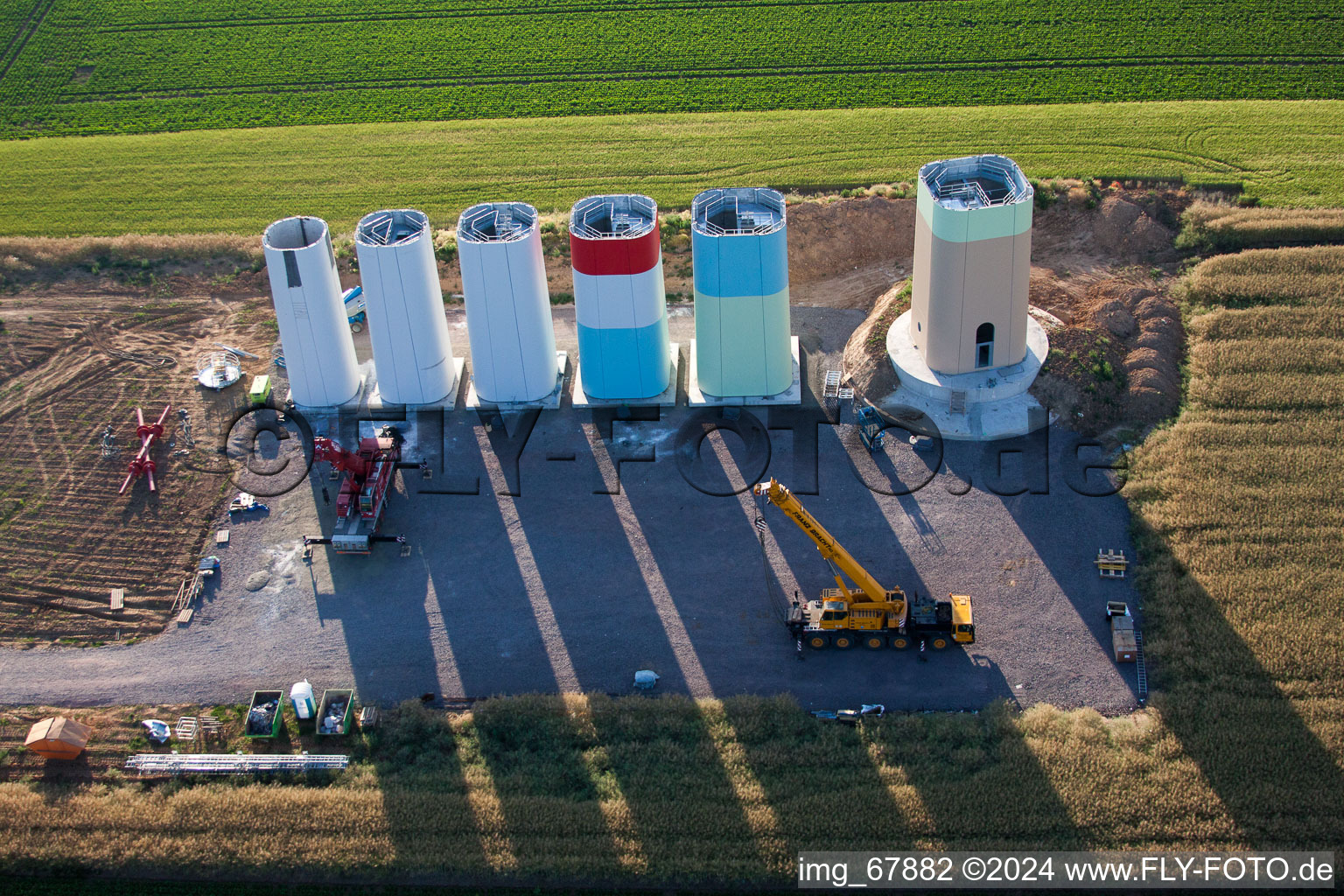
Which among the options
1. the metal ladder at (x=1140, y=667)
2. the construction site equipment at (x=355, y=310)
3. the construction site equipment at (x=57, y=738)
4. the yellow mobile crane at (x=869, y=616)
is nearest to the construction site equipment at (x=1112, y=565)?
the metal ladder at (x=1140, y=667)

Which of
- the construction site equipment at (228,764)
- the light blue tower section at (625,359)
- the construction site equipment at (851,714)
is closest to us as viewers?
the construction site equipment at (228,764)

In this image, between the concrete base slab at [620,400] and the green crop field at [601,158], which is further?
the green crop field at [601,158]

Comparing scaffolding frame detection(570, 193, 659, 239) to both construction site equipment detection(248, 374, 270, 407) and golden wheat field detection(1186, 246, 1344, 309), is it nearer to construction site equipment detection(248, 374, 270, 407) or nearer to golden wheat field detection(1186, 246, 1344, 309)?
construction site equipment detection(248, 374, 270, 407)

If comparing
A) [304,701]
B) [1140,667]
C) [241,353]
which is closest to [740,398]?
[1140,667]

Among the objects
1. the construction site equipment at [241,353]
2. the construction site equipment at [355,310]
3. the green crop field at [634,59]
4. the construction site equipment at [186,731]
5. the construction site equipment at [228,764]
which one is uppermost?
the green crop field at [634,59]

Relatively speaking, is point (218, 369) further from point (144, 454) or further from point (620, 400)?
point (620, 400)

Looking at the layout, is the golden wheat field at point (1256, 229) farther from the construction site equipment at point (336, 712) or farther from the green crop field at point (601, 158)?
the construction site equipment at point (336, 712)

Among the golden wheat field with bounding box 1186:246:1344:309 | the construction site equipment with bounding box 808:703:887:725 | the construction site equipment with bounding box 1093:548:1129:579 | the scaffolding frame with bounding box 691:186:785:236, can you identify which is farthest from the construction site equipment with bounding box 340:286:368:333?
the golden wheat field with bounding box 1186:246:1344:309

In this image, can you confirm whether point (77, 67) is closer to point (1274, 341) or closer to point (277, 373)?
point (277, 373)

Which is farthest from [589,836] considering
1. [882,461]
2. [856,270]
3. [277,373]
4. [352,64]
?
[352,64]
